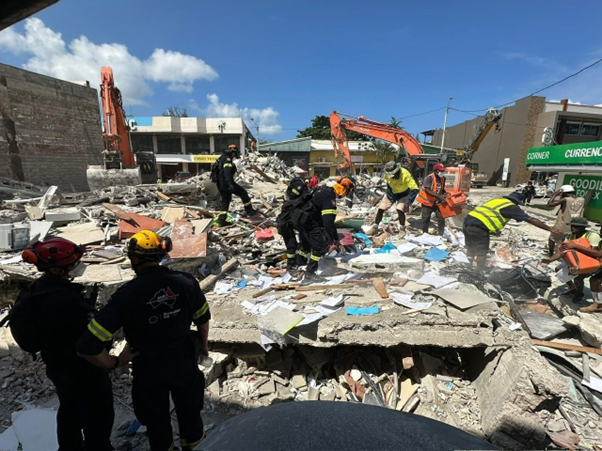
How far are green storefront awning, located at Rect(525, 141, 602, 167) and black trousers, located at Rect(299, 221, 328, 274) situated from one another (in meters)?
10.9

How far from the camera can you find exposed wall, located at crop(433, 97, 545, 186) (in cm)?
2338

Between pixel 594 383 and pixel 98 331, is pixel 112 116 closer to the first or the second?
pixel 98 331

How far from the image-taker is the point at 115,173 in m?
11.0

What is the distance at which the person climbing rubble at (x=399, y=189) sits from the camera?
6.87m

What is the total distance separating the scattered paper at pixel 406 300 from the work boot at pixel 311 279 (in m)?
1.07

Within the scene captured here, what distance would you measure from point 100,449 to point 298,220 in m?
3.26

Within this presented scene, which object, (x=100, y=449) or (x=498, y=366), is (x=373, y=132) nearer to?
(x=498, y=366)

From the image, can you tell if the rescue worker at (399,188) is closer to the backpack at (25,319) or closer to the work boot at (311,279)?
the work boot at (311,279)

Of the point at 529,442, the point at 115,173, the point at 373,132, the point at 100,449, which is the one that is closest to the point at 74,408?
the point at 100,449

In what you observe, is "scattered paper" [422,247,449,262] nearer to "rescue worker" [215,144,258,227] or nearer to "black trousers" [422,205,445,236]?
"black trousers" [422,205,445,236]

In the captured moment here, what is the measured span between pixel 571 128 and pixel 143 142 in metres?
36.9

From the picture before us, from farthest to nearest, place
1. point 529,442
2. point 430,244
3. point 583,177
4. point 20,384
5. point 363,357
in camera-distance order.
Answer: point 583,177 → point 430,244 → point 363,357 → point 20,384 → point 529,442

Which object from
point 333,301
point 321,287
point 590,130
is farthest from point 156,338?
point 590,130

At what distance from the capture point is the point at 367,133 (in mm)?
13562
